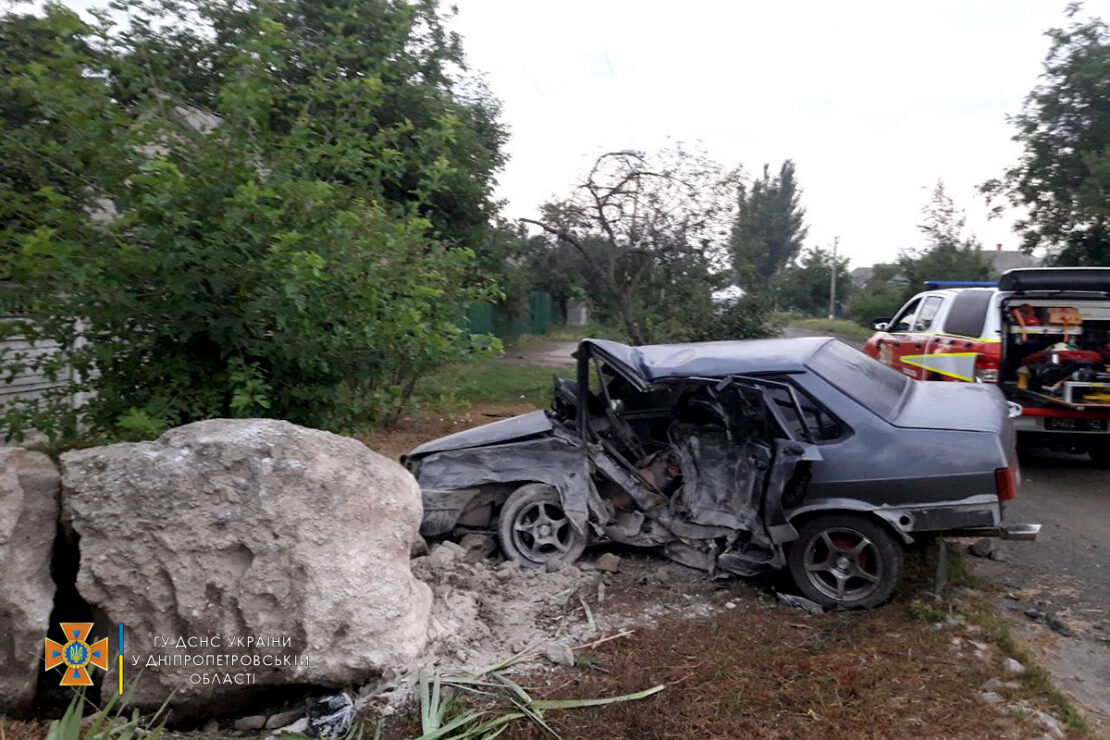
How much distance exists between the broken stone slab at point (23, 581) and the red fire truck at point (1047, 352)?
8.06m

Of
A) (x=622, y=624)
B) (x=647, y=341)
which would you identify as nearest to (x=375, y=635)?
(x=622, y=624)

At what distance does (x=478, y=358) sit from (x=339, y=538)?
2.38 metres

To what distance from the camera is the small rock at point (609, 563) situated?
5.75 m

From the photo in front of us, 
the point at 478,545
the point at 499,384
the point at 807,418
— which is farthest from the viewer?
the point at 499,384

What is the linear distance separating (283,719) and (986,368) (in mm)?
7579

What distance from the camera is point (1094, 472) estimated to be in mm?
9141

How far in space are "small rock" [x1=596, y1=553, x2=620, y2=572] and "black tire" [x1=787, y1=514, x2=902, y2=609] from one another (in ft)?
3.67

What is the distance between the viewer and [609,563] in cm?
579

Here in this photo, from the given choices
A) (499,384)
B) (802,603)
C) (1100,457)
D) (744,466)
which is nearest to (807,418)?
(744,466)

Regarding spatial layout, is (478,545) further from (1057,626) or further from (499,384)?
(499,384)

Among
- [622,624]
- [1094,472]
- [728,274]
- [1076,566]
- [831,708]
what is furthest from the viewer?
[728,274]

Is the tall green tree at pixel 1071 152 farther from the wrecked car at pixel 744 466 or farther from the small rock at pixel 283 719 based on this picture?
Answer: the small rock at pixel 283 719

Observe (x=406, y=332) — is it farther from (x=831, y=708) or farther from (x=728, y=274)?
(x=728, y=274)

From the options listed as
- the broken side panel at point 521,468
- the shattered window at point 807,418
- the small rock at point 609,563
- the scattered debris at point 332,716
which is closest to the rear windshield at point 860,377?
the shattered window at point 807,418
